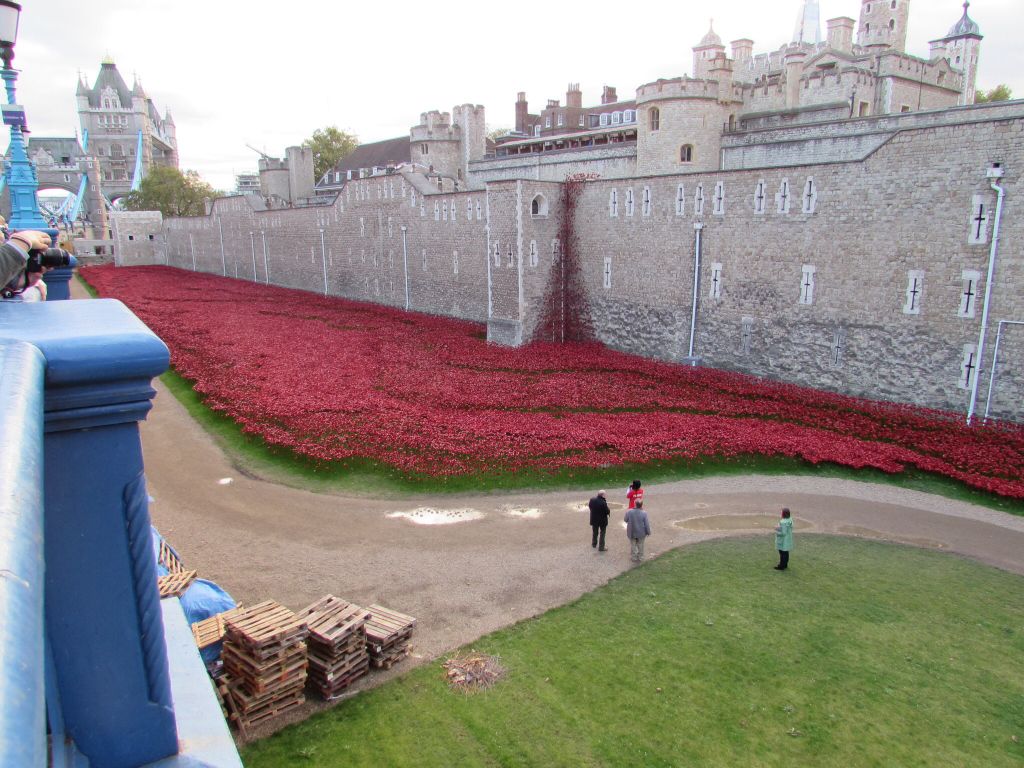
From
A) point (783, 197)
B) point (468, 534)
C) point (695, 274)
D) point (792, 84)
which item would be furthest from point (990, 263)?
point (792, 84)

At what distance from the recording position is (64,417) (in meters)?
2.54


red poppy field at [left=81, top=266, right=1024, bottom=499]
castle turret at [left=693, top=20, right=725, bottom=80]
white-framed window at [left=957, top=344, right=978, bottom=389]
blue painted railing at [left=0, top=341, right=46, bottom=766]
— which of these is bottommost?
red poppy field at [left=81, top=266, right=1024, bottom=499]

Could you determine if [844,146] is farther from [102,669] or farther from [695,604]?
[102,669]

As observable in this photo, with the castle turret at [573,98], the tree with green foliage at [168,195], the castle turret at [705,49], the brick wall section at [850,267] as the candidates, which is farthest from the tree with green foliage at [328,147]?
the brick wall section at [850,267]

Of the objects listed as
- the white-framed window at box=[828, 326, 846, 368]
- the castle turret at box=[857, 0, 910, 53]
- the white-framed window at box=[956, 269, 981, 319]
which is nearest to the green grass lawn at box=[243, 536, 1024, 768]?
the white-framed window at box=[956, 269, 981, 319]

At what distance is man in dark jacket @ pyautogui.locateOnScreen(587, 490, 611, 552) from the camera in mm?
13578

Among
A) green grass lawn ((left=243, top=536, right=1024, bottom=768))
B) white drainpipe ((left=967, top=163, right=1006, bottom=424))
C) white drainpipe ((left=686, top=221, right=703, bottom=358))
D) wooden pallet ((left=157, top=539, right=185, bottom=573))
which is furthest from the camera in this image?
white drainpipe ((left=686, top=221, right=703, bottom=358))

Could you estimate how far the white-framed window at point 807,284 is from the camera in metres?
24.7

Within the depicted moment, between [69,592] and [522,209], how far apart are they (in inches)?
1213

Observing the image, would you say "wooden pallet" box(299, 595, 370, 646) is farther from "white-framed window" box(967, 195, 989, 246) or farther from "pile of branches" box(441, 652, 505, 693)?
"white-framed window" box(967, 195, 989, 246)

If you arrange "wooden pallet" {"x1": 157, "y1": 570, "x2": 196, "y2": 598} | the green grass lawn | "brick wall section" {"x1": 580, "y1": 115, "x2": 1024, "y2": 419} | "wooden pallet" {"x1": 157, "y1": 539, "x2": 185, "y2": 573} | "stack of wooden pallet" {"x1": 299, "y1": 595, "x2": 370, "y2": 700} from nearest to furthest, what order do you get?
the green grass lawn < "stack of wooden pallet" {"x1": 299, "y1": 595, "x2": 370, "y2": 700} < "wooden pallet" {"x1": 157, "y1": 570, "x2": 196, "y2": 598} < "wooden pallet" {"x1": 157, "y1": 539, "x2": 185, "y2": 573} < "brick wall section" {"x1": 580, "y1": 115, "x2": 1024, "y2": 419}

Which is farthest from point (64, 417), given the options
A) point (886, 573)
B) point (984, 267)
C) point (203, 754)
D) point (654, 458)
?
point (984, 267)

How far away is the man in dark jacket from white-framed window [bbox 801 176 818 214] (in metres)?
16.3

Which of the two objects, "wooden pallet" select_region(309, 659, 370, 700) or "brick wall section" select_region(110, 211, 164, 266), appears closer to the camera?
"wooden pallet" select_region(309, 659, 370, 700)
